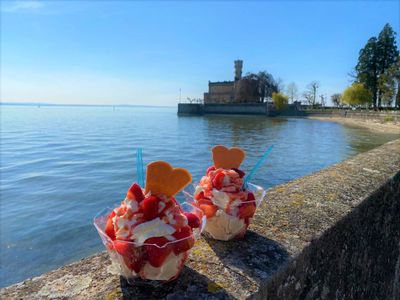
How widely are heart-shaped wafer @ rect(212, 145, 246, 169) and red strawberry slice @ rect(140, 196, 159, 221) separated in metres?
0.74

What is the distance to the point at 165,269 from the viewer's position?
134cm

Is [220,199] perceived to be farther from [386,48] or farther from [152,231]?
[386,48]

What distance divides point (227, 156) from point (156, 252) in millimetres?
905

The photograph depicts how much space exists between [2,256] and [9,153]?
17.1 metres

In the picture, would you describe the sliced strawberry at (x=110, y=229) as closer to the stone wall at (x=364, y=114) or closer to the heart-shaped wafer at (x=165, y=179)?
the heart-shaped wafer at (x=165, y=179)

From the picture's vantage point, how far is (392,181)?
3631mm

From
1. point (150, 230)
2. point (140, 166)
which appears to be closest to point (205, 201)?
point (140, 166)

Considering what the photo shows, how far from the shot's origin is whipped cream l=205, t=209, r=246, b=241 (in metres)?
1.85

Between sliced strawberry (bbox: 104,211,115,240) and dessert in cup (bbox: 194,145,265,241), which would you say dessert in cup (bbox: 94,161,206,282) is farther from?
dessert in cup (bbox: 194,145,265,241)

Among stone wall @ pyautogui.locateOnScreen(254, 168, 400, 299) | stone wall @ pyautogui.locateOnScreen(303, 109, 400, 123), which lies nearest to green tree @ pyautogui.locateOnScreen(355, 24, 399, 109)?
stone wall @ pyautogui.locateOnScreen(303, 109, 400, 123)

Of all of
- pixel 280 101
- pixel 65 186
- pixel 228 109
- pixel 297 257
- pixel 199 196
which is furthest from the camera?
pixel 228 109

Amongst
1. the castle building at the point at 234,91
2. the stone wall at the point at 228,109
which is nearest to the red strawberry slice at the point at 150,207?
the stone wall at the point at 228,109

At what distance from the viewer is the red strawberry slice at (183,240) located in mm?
1359

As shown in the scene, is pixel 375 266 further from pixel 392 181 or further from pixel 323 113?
pixel 323 113
